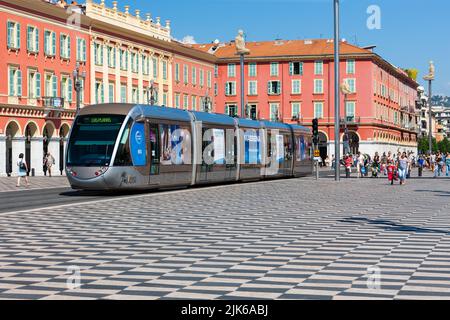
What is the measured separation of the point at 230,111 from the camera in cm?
11469

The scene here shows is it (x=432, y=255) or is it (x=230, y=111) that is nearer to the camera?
(x=432, y=255)

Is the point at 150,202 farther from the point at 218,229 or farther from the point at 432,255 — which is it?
the point at 432,255

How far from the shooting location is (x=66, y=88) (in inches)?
2719

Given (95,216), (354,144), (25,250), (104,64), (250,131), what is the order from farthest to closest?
1. (354,144)
2. (104,64)
3. (250,131)
4. (95,216)
5. (25,250)

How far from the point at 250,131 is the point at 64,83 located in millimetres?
26944

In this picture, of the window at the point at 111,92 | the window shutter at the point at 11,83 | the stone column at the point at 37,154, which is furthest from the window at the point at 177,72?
the window shutter at the point at 11,83

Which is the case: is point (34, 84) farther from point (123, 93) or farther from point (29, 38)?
point (123, 93)

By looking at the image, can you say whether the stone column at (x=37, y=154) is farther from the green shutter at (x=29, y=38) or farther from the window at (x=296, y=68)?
the window at (x=296, y=68)

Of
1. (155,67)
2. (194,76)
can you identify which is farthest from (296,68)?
(155,67)

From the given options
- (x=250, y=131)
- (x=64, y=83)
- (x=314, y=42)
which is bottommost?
(x=250, y=131)

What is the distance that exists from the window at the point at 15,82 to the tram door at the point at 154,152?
3008 cm

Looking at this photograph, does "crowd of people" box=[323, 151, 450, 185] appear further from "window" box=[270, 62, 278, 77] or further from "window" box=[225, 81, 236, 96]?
"window" box=[225, 81, 236, 96]

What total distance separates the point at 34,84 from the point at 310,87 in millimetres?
52944
